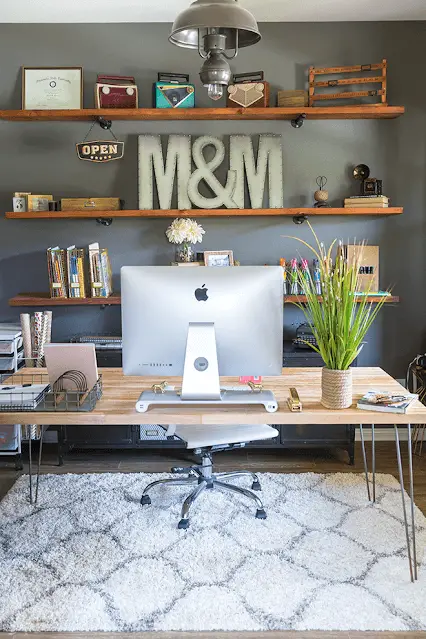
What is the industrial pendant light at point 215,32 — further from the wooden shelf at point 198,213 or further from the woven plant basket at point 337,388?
the wooden shelf at point 198,213

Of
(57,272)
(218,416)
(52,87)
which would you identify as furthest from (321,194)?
(218,416)

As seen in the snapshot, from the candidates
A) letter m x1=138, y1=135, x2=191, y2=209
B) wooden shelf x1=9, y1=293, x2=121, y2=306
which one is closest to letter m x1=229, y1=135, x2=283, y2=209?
letter m x1=138, y1=135, x2=191, y2=209

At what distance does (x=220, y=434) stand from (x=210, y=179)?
1839 mm

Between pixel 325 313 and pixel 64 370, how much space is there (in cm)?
104

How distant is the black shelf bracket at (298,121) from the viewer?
397 centimetres

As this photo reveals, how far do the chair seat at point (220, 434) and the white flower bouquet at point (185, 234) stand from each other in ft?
4.37

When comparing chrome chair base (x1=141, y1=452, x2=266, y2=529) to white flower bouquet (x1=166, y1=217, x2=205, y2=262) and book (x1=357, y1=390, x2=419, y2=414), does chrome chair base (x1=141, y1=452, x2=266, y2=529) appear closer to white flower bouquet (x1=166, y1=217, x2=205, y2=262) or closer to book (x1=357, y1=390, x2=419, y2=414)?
book (x1=357, y1=390, x2=419, y2=414)

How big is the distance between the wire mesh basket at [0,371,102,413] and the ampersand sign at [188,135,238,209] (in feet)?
6.11

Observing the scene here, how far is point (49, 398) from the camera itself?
93.7 inches

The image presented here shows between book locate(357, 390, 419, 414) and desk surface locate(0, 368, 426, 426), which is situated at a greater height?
book locate(357, 390, 419, 414)

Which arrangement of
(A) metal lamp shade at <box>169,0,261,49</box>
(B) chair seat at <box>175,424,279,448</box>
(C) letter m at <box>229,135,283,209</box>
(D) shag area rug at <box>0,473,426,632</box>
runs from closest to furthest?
(A) metal lamp shade at <box>169,0,261,49</box> < (D) shag area rug at <box>0,473,426,632</box> < (B) chair seat at <box>175,424,279,448</box> < (C) letter m at <box>229,135,283,209</box>

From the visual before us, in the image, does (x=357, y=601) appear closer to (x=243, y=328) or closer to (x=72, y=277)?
(x=243, y=328)

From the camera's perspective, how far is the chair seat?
2.85 m

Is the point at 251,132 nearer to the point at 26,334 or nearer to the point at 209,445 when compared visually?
the point at 26,334
